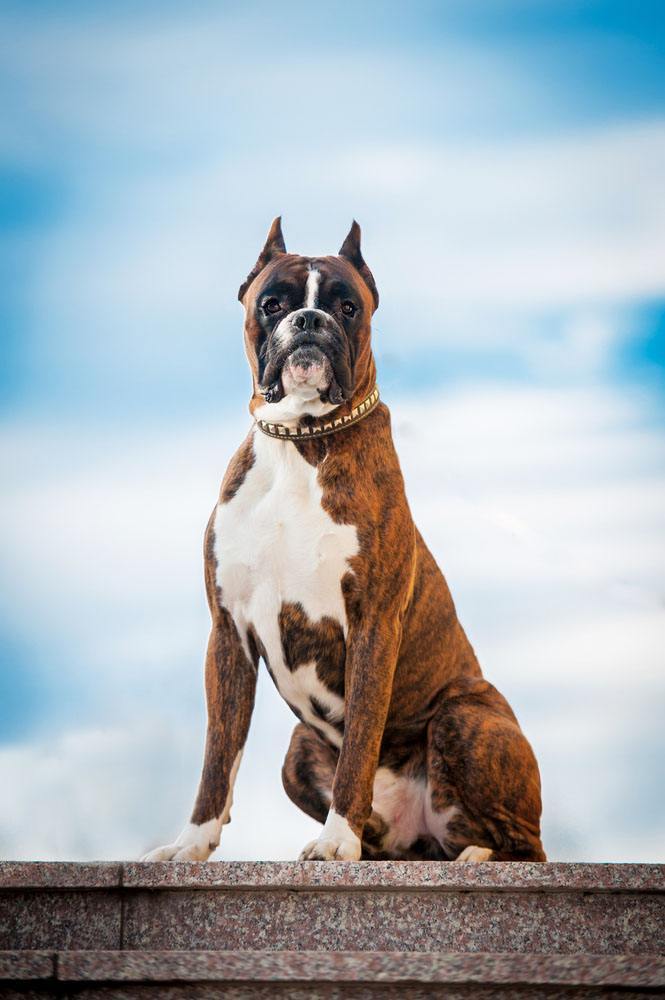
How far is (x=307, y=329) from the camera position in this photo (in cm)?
435

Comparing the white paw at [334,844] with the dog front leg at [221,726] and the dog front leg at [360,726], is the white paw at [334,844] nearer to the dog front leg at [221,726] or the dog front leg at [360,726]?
the dog front leg at [360,726]

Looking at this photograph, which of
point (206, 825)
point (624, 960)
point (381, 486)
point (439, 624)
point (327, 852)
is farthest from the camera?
point (439, 624)

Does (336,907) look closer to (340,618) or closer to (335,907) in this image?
(335,907)

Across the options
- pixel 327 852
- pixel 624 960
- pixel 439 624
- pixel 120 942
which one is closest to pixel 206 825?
pixel 327 852

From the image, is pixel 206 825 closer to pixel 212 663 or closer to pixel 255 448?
pixel 212 663

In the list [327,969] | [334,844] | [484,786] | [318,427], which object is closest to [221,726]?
[334,844]

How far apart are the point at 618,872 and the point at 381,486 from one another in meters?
1.67

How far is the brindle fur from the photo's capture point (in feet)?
14.1

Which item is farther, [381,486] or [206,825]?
[381,486]

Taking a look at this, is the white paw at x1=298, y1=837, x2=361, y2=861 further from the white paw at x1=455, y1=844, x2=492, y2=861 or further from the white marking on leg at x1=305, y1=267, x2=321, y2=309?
the white marking on leg at x1=305, y1=267, x2=321, y2=309

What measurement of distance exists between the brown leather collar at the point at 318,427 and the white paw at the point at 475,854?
1564 millimetres

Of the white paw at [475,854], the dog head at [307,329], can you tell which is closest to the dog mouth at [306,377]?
the dog head at [307,329]

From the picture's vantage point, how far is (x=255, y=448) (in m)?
4.69

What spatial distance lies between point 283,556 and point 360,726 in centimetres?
64
